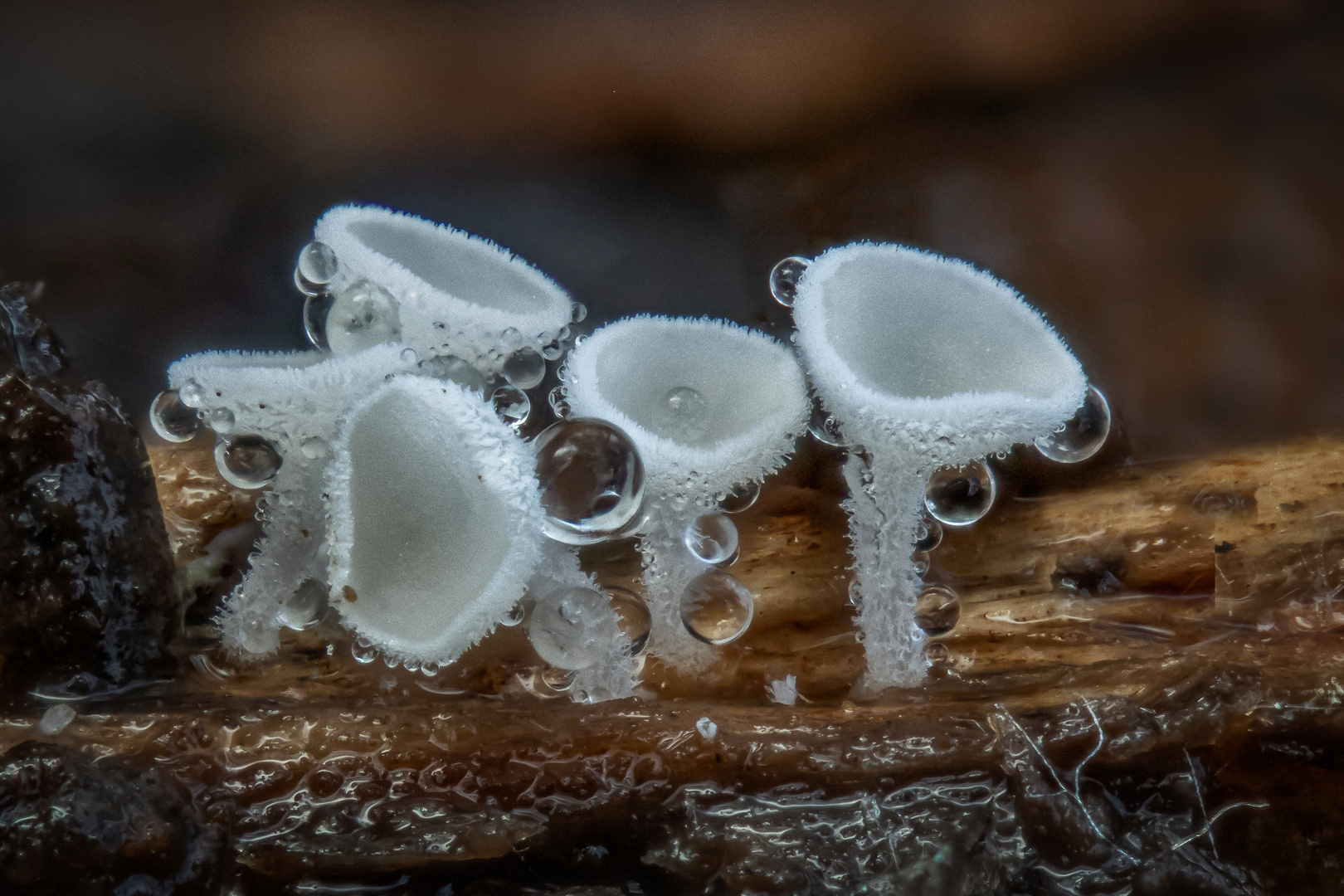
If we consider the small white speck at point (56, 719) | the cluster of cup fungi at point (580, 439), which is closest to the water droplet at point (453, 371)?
the cluster of cup fungi at point (580, 439)

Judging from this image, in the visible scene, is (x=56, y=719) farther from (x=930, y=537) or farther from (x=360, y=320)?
(x=930, y=537)

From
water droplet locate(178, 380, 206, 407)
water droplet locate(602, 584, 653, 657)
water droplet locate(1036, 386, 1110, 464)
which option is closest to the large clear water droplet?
water droplet locate(178, 380, 206, 407)

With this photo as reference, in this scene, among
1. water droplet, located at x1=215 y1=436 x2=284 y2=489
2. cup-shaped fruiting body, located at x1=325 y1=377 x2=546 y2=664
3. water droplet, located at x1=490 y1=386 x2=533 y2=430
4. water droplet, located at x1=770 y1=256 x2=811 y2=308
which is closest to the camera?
cup-shaped fruiting body, located at x1=325 y1=377 x2=546 y2=664

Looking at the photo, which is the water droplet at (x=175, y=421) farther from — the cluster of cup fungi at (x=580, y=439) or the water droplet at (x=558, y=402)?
the water droplet at (x=558, y=402)

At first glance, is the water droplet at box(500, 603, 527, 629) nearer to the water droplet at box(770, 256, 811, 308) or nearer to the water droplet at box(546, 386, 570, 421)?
the water droplet at box(546, 386, 570, 421)

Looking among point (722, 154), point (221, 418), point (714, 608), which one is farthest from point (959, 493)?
point (221, 418)

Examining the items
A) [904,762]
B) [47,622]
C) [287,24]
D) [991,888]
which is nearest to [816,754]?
[904,762]

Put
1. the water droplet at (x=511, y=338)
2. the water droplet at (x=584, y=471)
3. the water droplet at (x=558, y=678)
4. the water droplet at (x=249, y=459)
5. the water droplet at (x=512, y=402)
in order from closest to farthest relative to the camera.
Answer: the water droplet at (x=584, y=471)
the water droplet at (x=511, y=338)
the water droplet at (x=558, y=678)
the water droplet at (x=249, y=459)
the water droplet at (x=512, y=402)
